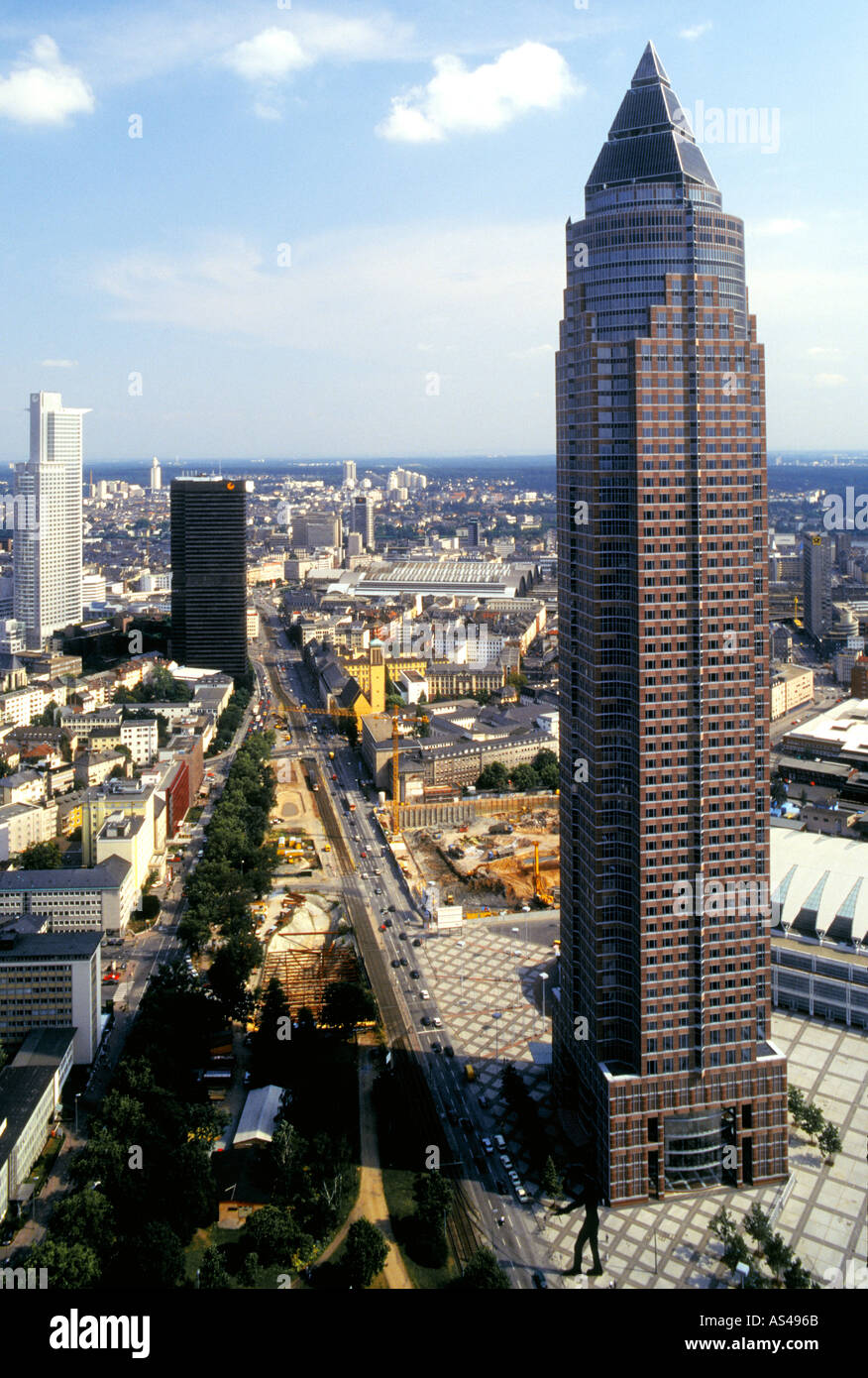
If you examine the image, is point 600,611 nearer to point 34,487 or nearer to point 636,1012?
point 636,1012

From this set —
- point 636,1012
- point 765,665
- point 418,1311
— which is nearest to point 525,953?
point 636,1012

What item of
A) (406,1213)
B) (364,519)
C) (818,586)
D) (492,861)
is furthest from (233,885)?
(364,519)

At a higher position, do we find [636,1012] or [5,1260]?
[636,1012]

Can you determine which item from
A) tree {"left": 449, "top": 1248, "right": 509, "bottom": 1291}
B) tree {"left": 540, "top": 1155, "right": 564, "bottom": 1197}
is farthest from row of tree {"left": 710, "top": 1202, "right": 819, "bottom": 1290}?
tree {"left": 449, "top": 1248, "right": 509, "bottom": 1291}

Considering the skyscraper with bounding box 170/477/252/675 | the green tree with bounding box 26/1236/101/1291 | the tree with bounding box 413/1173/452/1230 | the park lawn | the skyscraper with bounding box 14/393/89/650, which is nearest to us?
the green tree with bounding box 26/1236/101/1291

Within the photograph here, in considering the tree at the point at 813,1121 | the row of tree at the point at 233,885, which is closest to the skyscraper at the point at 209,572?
the row of tree at the point at 233,885

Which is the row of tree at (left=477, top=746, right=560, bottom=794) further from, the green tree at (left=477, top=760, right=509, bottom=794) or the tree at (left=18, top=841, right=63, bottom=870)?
the tree at (left=18, top=841, right=63, bottom=870)
